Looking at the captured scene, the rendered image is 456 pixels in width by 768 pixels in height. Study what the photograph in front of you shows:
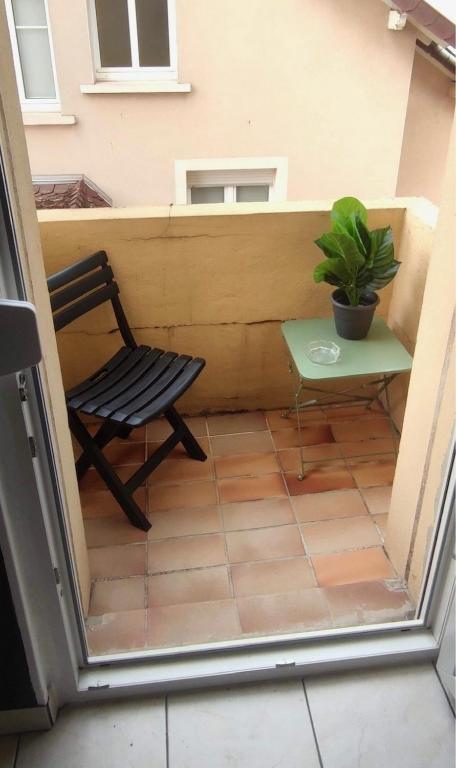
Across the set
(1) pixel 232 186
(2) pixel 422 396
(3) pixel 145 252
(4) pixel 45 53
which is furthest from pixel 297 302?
(4) pixel 45 53

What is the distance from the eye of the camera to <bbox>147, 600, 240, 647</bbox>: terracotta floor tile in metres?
1.61

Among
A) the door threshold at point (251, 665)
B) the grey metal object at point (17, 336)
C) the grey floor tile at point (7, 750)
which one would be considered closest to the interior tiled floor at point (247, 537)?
the door threshold at point (251, 665)

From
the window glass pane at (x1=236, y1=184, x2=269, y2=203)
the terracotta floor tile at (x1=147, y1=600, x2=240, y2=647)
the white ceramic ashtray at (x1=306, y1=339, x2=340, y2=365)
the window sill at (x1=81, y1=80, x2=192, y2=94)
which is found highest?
the window sill at (x1=81, y1=80, x2=192, y2=94)

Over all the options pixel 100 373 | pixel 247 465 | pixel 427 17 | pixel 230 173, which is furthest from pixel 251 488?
pixel 427 17

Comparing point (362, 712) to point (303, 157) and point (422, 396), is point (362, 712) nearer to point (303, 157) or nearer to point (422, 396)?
point (422, 396)

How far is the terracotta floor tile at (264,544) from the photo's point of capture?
1888 mm

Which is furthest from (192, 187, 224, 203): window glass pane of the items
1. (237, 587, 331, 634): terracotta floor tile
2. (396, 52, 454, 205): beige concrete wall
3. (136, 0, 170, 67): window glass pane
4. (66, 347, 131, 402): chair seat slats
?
(237, 587, 331, 634): terracotta floor tile

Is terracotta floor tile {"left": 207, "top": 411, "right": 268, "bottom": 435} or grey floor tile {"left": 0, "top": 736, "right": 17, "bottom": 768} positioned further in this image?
terracotta floor tile {"left": 207, "top": 411, "right": 268, "bottom": 435}

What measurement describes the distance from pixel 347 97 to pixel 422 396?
159 inches

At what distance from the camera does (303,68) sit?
4.65m

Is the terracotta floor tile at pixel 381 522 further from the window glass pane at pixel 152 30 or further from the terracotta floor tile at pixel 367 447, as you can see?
the window glass pane at pixel 152 30

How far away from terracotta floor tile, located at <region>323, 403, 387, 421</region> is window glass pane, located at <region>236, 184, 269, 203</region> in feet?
9.86

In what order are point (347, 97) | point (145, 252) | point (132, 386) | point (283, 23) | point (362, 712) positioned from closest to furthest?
point (362, 712)
point (132, 386)
point (145, 252)
point (283, 23)
point (347, 97)

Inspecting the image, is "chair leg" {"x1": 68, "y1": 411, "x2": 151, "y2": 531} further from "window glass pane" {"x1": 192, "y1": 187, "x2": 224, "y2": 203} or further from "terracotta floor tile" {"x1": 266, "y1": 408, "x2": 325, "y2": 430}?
"window glass pane" {"x1": 192, "y1": 187, "x2": 224, "y2": 203}
